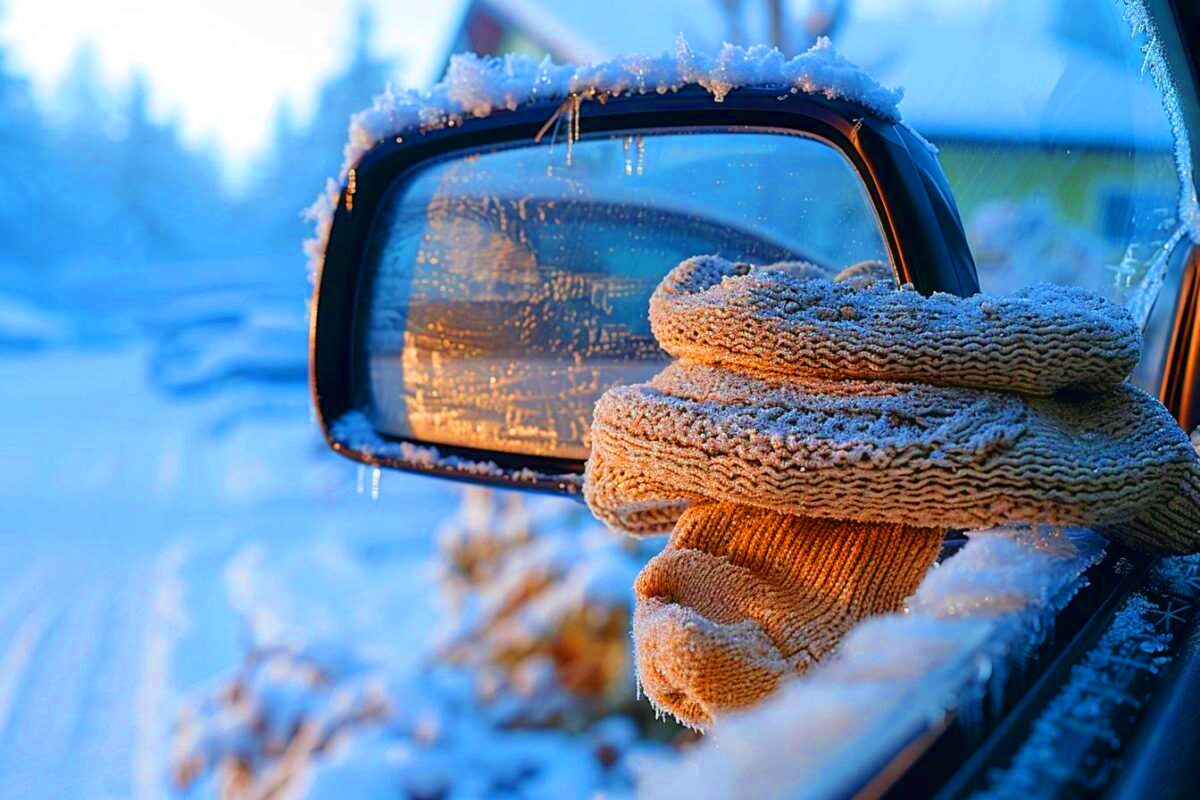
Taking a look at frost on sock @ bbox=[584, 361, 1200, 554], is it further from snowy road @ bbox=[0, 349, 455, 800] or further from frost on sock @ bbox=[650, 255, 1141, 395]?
snowy road @ bbox=[0, 349, 455, 800]

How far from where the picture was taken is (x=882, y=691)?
1.41 ft

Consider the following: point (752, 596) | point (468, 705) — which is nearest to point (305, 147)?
point (468, 705)

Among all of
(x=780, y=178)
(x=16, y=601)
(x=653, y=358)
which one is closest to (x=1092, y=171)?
(x=780, y=178)

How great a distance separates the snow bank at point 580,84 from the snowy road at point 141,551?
4.94 feet

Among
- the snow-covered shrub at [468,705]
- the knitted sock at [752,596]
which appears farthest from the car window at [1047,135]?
the snow-covered shrub at [468,705]

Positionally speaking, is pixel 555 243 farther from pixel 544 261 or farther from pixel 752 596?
pixel 752 596

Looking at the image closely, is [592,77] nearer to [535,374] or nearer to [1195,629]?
[535,374]

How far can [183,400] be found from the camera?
618 inches

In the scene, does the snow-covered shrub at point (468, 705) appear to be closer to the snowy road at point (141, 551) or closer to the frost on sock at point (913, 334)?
the snowy road at point (141, 551)

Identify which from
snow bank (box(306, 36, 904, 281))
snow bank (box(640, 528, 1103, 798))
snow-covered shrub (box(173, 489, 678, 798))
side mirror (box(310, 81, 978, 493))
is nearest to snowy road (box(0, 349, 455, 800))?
snow-covered shrub (box(173, 489, 678, 798))

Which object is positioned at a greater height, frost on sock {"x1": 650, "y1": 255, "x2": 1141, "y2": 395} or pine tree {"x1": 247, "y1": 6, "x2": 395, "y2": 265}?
pine tree {"x1": 247, "y1": 6, "x2": 395, "y2": 265}

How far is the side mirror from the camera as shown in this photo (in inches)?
37.8

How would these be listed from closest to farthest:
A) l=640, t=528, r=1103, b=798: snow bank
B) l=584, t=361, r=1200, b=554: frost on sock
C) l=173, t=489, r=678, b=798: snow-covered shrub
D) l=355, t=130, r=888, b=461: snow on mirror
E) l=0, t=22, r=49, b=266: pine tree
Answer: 1. l=640, t=528, r=1103, b=798: snow bank
2. l=584, t=361, r=1200, b=554: frost on sock
3. l=355, t=130, r=888, b=461: snow on mirror
4. l=173, t=489, r=678, b=798: snow-covered shrub
5. l=0, t=22, r=49, b=266: pine tree

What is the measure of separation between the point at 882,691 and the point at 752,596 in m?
0.31
